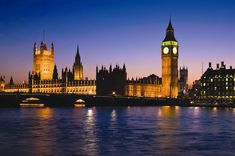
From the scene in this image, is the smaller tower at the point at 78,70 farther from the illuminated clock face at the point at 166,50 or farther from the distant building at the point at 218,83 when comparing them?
the distant building at the point at 218,83

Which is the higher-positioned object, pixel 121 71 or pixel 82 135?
pixel 121 71

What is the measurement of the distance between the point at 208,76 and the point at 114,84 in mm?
35538

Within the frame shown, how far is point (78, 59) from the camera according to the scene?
7707 inches

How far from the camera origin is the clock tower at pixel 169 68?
170m

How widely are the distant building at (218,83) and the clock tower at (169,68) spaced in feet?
35.6

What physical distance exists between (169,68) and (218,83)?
20.1 m

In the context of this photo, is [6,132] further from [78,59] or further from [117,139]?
[78,59]

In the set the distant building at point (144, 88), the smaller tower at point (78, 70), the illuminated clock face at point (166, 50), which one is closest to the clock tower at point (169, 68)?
the illuminated clock face at point (166, 50)

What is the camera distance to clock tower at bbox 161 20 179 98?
17000 cm

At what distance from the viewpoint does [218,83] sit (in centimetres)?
16062

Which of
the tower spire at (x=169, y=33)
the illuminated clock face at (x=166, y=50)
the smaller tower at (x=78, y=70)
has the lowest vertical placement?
the smaller tower at (x=78, y=70)

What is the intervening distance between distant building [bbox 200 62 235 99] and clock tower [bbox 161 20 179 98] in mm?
10839

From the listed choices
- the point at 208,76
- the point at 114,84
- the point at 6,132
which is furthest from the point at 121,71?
the point at 6,132

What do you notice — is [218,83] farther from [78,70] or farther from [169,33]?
[78,70]
